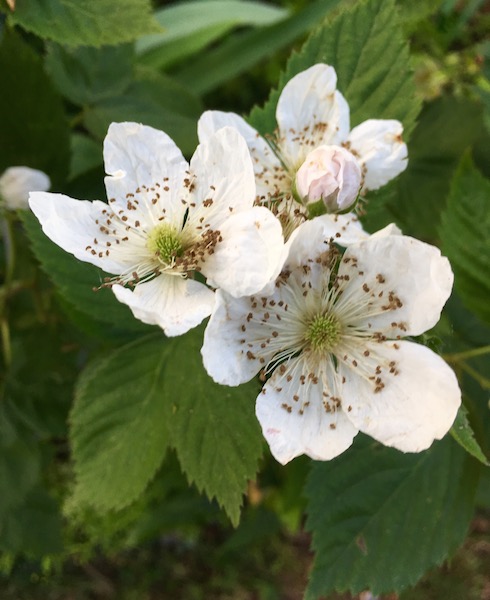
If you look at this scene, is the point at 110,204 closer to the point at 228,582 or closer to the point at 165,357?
the point at 165,357

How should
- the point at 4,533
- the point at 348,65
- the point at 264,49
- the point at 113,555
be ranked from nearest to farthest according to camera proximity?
1. the point at 348,65
2. the point at 4,533
3. the point at 264,49
4. the point at 113,555

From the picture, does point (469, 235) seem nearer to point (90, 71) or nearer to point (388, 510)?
point (388, 510)

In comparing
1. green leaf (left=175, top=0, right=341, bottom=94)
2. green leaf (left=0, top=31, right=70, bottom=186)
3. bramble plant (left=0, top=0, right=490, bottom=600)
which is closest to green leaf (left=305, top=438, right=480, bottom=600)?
bramble plant (left=0, top=0, right=490, bottom=600)

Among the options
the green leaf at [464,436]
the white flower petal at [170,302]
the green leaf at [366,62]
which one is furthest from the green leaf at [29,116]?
the green leaf at [464,436]

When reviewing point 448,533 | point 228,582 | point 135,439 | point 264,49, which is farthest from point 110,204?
point 228,582

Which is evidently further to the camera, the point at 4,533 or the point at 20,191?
the point at 4,533

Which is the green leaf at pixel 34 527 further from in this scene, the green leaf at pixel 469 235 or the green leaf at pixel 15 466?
the green leaf at pixel 469 235

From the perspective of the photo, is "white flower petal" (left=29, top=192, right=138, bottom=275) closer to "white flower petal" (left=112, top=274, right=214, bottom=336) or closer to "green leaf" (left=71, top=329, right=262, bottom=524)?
"white flower petal" (left=112, top=274, right=214, bottom=336)
